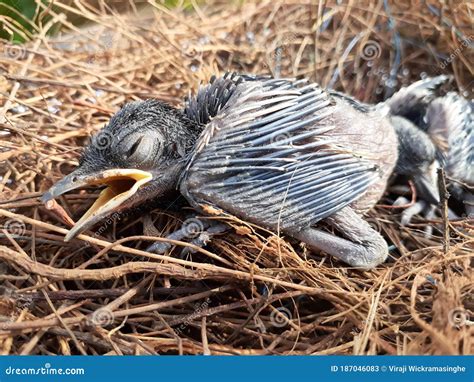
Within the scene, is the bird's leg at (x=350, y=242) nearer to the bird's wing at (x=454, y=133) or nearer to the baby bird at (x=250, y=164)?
the baby bird at (x=250, y=164)

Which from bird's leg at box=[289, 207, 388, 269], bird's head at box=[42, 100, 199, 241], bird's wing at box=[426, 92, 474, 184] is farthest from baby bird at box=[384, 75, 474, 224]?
bird's head at box=[42, 100, 199, 241]

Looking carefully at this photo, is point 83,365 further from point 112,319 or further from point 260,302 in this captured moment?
point 260,302

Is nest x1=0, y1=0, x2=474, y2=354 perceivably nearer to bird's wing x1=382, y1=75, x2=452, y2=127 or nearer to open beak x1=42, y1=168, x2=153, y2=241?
open beak x1=42, y1=168, x2=153, y2=241

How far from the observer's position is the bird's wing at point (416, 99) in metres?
1.35

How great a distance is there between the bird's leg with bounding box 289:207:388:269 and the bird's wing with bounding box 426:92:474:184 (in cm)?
39

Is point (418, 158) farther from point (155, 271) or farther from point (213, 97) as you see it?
point (155, 271)

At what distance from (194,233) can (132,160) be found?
7.2 inches

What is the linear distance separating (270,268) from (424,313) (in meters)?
0.28

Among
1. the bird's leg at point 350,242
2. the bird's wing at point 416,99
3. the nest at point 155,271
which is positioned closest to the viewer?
the nest at point 155,271

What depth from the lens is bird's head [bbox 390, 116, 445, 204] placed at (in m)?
1.27

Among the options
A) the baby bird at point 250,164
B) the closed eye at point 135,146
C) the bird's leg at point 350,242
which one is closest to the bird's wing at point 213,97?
the baby bird at point 250,164

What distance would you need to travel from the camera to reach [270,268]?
1000 mm

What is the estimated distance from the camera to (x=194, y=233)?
1035mm

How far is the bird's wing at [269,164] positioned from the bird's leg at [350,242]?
3 cm
